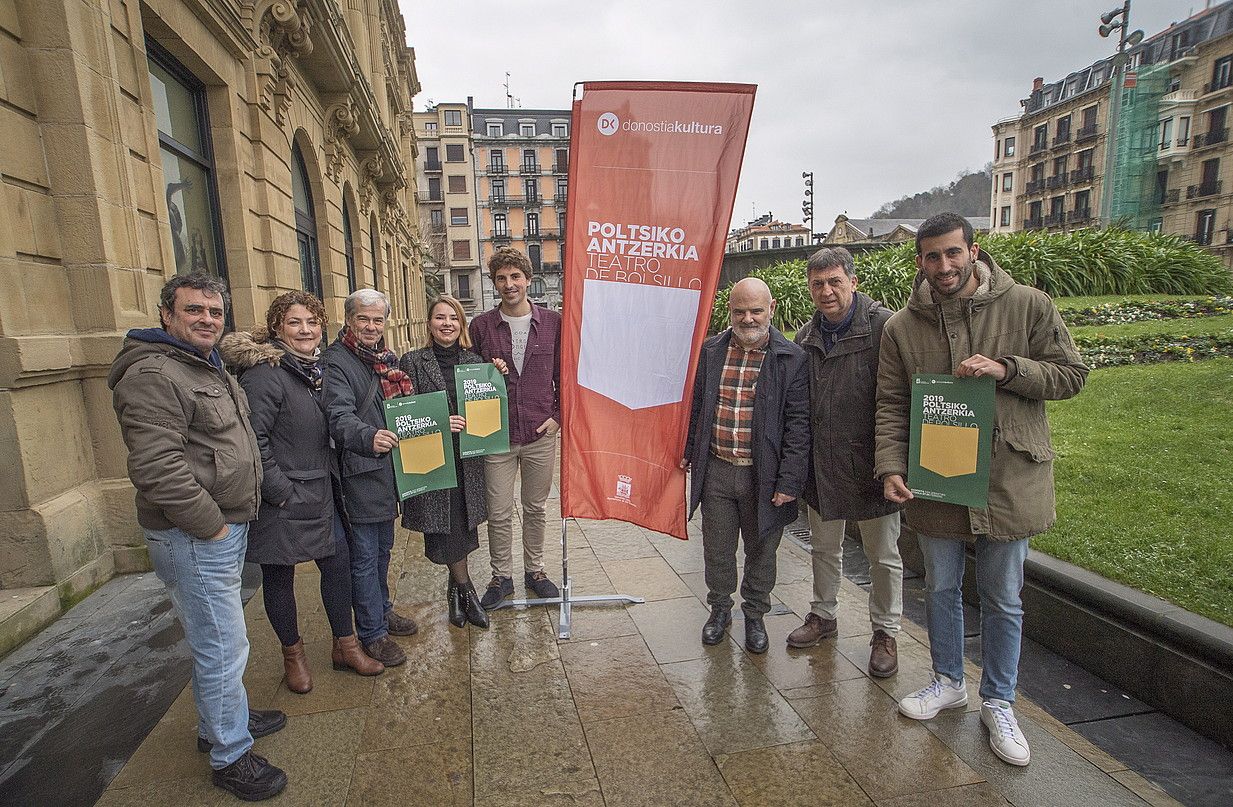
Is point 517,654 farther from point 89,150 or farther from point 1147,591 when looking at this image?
point 89,150

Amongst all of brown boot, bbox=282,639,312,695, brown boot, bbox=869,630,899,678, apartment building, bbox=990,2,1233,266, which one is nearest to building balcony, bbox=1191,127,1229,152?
apartment building, bbox=990,2,1233,266

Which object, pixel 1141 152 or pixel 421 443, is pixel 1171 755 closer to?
pixel 421 443

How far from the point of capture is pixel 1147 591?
3.18 metres

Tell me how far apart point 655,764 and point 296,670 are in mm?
1877

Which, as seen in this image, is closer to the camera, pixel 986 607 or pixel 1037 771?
pixel 1037 771

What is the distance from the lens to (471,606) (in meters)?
3.98

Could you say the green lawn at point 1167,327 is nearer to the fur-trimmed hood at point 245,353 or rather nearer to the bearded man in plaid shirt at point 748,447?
the bearded man in plaid shirt at point 748,447

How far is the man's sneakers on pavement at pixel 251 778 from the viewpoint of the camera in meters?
2.49

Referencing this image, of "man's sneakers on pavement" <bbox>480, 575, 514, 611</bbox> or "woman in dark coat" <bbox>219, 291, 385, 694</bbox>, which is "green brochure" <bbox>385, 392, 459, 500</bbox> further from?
"man's sneakers on pavement" <bbox>480, 575, 514, 611</bbox>

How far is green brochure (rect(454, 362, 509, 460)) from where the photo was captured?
12.2ft

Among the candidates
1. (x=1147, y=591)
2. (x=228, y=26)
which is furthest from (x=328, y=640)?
(x=228, y=26)

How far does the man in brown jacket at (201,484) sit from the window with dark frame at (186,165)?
4.70 m

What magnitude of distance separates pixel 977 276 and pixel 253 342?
3243 millimetres

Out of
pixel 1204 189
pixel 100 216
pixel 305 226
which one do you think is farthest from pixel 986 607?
pixel 1204 189
